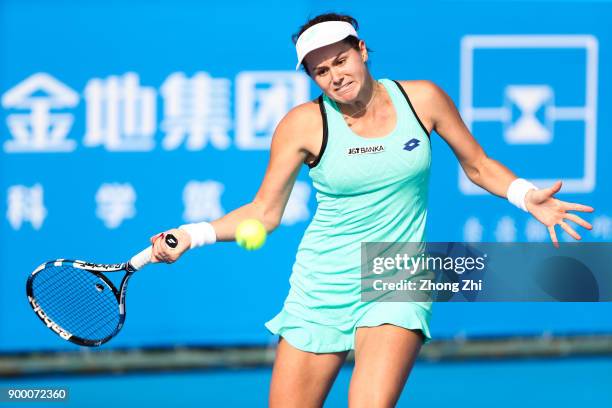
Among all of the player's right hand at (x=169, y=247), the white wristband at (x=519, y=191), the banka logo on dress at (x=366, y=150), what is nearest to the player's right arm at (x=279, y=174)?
the player's right hand at (x=169, y=247)

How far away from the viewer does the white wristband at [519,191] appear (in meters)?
4.01

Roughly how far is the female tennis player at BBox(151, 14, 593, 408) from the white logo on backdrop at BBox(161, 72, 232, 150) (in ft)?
7.76

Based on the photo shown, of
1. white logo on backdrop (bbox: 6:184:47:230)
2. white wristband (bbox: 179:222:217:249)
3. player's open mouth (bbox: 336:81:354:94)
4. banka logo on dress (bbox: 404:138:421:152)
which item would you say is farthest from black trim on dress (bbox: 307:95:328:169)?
white logo on backdrop (bbox: 6:184:47:230)

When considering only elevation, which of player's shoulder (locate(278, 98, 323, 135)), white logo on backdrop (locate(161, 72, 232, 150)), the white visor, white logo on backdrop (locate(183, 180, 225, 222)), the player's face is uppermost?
white logo on backdrop (locate(161, 72, 232, 150))

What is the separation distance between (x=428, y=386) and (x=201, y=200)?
155 cm

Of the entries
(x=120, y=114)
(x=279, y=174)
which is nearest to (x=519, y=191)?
(x=279, y=174)

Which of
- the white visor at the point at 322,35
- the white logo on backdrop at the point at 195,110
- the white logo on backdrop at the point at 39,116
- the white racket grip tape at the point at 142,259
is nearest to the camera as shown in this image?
the white visor at the point at 322,35

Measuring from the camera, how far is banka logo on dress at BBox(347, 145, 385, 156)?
390cm

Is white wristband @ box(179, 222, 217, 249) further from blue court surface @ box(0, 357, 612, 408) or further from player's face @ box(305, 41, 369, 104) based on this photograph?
blue court surface @ box(0, 357, 612, 408)

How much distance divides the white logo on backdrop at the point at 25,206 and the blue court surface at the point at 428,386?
87 centimetres

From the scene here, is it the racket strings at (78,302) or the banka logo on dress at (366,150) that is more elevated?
the banka logo on dress at (366,150)

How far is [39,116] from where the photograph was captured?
6.26 meters

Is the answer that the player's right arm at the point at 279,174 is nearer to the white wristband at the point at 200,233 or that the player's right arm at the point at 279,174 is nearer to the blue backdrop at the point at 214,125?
the white wristband at the point at 200,233

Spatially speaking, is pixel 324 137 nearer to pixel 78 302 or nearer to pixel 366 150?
pixel 366 150
